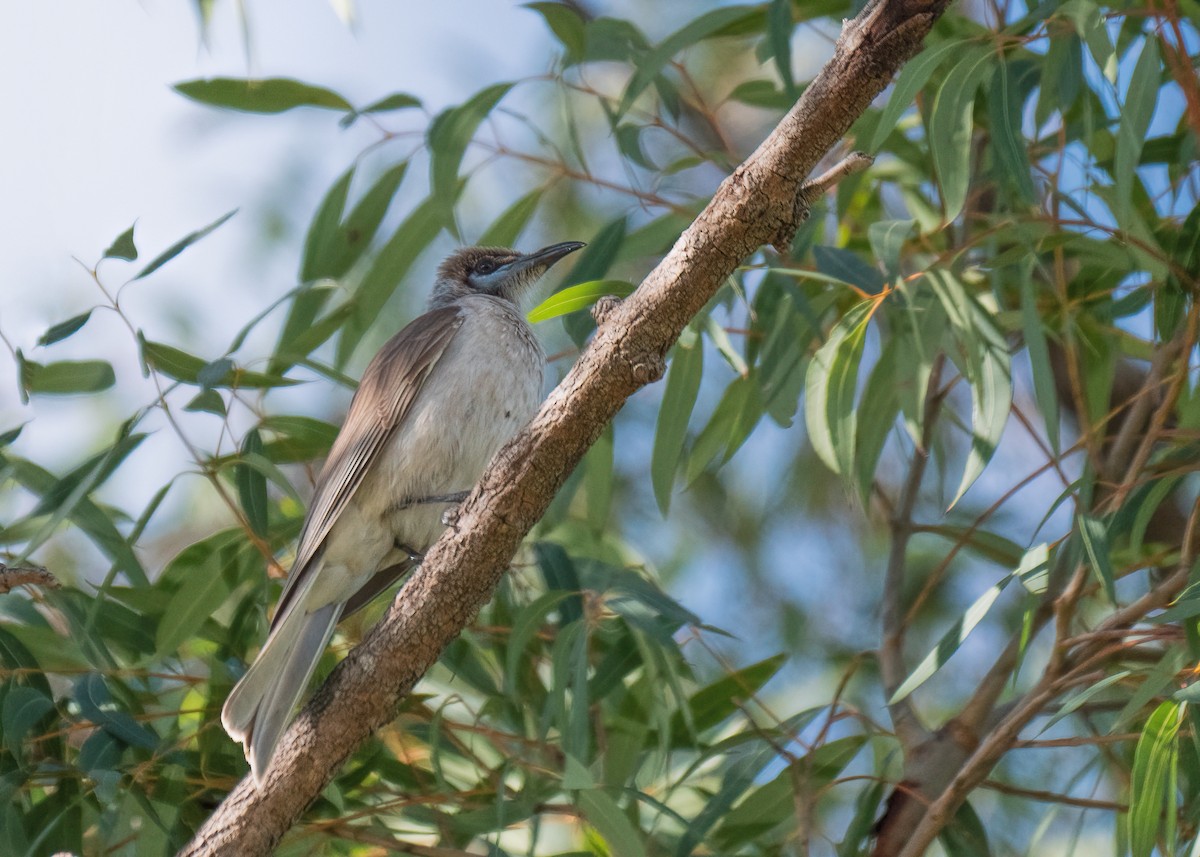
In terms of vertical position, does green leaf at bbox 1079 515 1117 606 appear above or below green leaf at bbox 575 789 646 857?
above

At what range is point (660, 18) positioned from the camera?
5.99 meters

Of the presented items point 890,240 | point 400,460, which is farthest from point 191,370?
point 890,240

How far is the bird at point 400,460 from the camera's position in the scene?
3414mm

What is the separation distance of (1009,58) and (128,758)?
3.08 metres

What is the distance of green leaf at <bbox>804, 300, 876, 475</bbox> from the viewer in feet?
10.8

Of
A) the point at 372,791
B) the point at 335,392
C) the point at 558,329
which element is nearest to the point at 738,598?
the point at 558,329

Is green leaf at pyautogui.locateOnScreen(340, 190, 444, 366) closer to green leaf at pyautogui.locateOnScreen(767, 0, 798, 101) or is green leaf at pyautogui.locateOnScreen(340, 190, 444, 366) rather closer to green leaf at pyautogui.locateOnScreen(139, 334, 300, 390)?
green leaf at pyautogui.locateOnScreen(139, 334, 300, 390)

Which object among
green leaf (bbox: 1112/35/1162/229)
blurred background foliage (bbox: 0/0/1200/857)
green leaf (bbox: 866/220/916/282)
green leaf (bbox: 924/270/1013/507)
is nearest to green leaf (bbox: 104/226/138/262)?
blurred background foliage (bbox: 0/0/1200/857)

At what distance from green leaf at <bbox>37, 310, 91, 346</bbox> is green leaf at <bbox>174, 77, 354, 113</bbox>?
3.10 ft

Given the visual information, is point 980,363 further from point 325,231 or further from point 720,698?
point 325,231

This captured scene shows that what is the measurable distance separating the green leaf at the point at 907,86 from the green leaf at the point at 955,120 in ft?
0.31

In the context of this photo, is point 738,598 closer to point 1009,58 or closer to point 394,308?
point 394,308

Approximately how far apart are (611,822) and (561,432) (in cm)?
98

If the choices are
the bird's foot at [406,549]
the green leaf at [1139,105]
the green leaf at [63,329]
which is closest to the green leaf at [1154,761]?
the green leaf at [1139,105]
